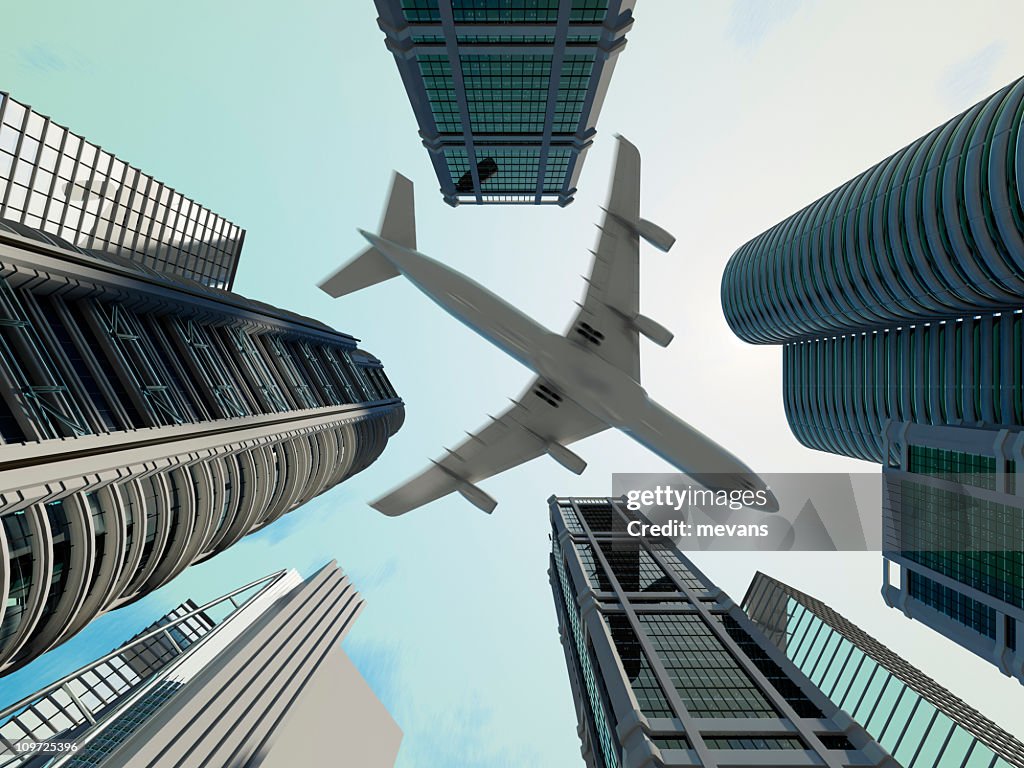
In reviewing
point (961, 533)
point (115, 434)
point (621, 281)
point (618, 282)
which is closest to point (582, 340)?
point (618, 282)

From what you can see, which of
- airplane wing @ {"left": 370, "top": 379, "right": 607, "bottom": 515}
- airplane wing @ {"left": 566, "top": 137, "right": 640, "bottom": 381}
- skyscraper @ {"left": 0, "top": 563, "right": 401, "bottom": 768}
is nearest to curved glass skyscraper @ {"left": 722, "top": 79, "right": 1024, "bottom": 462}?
airplane wing @ {"left": 566, "top": 137, "right": 640, "bottom": 381}

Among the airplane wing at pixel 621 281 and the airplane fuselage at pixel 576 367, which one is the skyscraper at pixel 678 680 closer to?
the airplane fuselage at pixel 576 367

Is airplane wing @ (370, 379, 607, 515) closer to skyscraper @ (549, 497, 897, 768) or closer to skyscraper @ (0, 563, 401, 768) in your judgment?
skyscraper @ (0, 563, 401, 768)

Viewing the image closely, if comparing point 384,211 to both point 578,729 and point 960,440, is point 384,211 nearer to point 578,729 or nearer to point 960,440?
point 960,440

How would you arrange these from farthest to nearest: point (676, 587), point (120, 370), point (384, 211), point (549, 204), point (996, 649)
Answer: point (549, 204)
point (676, 587)
point (996, 649)
point (120, 370)
point (384, 211)

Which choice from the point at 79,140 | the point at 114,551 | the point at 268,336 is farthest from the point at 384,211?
the point at 79,140

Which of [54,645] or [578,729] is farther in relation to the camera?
[578,729]

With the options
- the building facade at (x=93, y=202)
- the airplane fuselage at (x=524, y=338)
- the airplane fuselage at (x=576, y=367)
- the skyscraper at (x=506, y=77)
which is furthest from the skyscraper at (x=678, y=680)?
the building facade at (x=93, y=202)

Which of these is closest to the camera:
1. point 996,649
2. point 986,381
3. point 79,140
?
point 996,649
